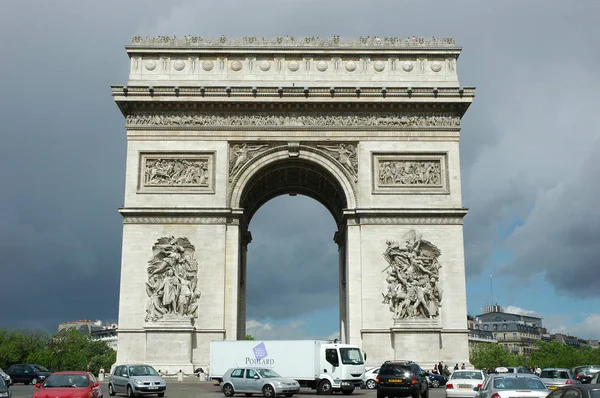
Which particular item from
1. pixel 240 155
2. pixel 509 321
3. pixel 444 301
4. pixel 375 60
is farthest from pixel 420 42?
pixel 509 321

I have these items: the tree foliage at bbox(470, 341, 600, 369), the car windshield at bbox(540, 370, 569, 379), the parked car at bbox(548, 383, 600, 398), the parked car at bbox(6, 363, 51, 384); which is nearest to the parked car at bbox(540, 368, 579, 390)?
the car windshield at bbox(540, 370, 569, 379)

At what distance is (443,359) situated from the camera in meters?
34.0

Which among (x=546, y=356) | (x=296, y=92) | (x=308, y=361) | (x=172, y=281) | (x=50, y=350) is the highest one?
(x=296, y=92)

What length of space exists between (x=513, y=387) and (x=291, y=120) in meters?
22.8

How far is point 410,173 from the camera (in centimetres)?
3656

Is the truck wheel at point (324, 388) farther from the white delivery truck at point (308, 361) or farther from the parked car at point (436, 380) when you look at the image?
the parked car at point (436, 380)

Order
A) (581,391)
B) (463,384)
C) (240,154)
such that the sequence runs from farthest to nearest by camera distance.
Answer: (240,154) → (463,384) → (581,391)

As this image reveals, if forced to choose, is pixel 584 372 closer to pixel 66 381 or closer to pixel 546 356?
pixel 66 381

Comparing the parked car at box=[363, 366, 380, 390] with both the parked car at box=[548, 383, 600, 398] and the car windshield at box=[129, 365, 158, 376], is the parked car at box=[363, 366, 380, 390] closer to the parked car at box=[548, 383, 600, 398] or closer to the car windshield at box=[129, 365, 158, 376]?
the car windshield at box=[129, 365, 158, 376]

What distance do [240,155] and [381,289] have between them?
382 inches

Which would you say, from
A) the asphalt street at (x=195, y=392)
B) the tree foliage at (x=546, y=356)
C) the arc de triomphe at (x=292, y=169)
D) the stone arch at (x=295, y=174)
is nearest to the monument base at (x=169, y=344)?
the arc de triomphe at (x=292, y=169)

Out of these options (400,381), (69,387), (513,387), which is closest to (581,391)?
(513,387)

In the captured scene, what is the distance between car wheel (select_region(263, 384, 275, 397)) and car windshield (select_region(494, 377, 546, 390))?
36.6 ft

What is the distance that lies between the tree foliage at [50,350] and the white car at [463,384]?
66657 mm
